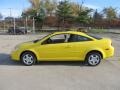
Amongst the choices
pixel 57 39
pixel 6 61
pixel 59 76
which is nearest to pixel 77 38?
pixel 57 39

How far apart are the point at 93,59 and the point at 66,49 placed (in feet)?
3.72

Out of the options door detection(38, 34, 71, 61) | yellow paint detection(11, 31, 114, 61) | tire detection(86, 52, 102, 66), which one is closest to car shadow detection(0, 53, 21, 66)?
yellow paint detection(11, 31, 114, 61)

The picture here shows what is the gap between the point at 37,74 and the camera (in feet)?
32.2

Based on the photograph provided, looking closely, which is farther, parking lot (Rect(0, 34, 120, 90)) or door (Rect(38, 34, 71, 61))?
door (Rect(38, 34, 71, 61))

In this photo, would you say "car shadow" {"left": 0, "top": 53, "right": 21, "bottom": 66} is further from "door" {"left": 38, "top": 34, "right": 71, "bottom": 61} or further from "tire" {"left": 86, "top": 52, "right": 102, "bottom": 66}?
"tire" {"left": 86, "top": 52, "right": 102, "bottom": 66}

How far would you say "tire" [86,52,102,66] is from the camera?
11500 millimetres

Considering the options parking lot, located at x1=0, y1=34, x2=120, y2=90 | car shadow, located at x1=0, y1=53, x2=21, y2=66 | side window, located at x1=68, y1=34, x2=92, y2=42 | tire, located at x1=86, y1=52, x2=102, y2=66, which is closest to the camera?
parking lot, located at x1=0, y1=34, x2=120, y2=90

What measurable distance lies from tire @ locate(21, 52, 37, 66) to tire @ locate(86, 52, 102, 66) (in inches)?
83.6

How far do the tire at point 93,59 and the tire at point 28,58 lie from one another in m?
2.12

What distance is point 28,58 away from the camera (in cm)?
1169

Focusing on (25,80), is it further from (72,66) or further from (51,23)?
(51,23)

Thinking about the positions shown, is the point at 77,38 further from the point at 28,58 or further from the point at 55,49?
the point at 28,58

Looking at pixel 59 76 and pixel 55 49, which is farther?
pixel 55 49

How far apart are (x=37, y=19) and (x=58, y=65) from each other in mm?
52587
